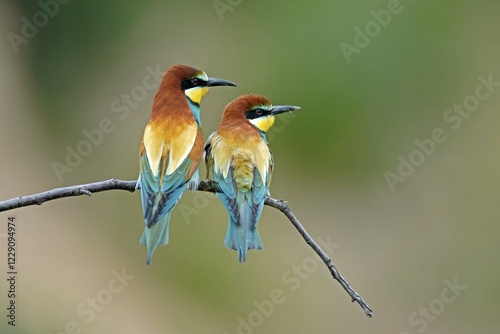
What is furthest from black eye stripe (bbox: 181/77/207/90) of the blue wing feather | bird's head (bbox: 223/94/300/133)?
bird's head (bbox: 223/94/300/133)

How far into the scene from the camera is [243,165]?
1.93 metres

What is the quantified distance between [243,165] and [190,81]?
0.26m

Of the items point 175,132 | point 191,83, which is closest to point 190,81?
point 191,83

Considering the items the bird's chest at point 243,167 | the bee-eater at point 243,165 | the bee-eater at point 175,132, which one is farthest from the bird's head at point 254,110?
the bee-eater at point 175,132

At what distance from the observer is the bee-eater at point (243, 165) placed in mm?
1849

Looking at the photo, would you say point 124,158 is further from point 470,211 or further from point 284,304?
point 470,211

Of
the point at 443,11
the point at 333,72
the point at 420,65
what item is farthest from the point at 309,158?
the point at 443,11

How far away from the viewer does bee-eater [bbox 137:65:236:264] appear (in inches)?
68.6

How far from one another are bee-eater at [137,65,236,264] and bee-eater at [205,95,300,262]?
0.36 ft

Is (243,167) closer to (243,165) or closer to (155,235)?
(243,165)

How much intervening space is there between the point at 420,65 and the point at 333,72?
75cm

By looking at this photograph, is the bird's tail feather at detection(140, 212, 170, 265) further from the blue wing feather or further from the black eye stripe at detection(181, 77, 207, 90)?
the black eye stripe at detection(181, 77, 207, 90)

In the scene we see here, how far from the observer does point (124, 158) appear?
591cm

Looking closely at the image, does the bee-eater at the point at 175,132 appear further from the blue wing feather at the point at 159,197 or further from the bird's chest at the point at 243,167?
the bird's chest at the point at 243,167
